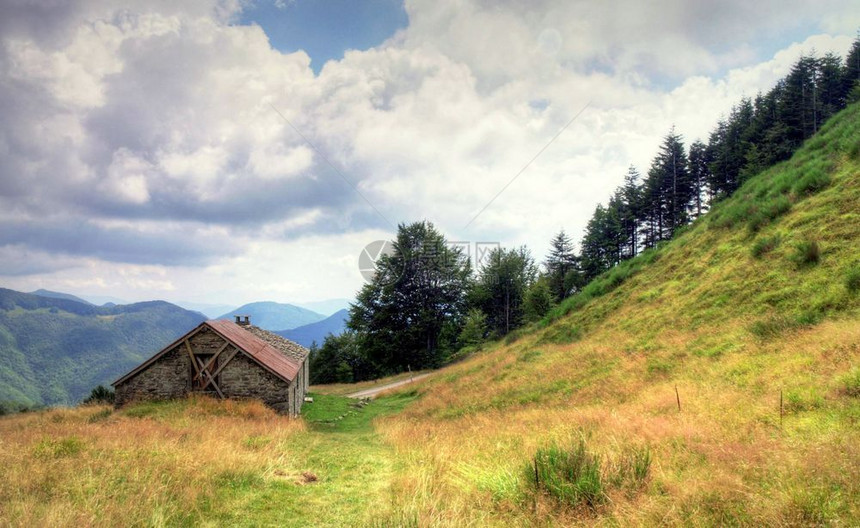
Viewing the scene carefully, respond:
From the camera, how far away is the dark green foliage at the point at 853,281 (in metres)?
10.7

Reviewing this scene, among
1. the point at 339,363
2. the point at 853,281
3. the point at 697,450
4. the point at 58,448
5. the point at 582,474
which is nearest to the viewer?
the point at 582,474

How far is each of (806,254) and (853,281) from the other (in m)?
3.17

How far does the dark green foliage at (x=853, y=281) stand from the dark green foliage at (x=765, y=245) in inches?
231

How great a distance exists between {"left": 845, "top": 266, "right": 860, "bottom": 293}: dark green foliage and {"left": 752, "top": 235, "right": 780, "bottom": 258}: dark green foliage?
587 cm

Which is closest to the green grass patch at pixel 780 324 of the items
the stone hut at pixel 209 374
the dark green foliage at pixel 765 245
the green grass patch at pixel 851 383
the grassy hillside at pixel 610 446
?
the grassy hillside at pixel 610 446

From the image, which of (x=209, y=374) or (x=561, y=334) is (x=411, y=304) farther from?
(x=209, y=374)

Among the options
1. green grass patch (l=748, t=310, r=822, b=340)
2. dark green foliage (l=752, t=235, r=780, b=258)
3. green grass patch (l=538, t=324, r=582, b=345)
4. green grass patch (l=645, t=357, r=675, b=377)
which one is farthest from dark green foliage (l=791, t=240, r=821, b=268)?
green grass patch (l=538, t=324, r=582, b=345)

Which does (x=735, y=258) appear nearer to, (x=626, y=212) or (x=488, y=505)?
(x=488, y=505)

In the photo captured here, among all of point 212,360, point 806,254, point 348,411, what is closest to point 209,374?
point 212,360

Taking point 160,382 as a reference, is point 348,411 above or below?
below

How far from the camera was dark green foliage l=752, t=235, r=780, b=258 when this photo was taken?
16327 mm

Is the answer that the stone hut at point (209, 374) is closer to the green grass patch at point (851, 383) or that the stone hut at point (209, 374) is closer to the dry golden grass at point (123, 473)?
the dry golden grass at point (123, 473)

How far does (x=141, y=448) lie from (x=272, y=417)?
9947 mm

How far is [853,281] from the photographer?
10.8 metres
